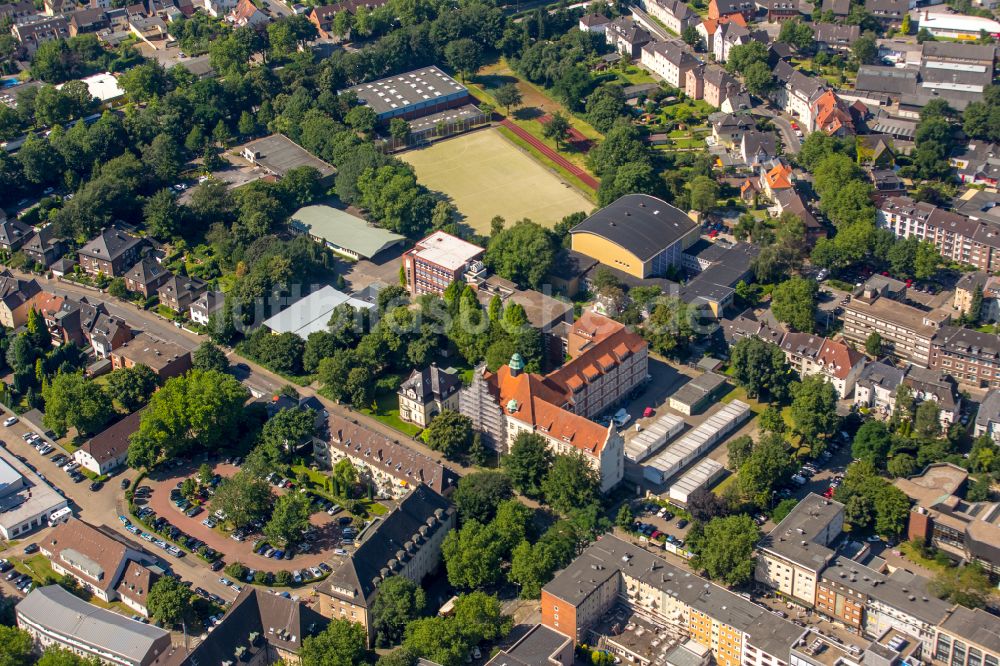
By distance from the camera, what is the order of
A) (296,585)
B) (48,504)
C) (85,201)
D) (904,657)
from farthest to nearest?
(85,201) < (48,504) < (296,585) < (904,657)

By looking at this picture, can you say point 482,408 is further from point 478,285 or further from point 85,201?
point 85,201

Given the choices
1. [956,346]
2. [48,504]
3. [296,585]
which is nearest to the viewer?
[296,585]

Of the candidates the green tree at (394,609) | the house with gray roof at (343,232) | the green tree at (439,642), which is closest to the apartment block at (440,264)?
the house with gray roof at (343,232)

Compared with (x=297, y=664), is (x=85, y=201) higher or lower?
higher

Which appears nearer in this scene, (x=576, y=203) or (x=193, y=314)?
(x=193, y=314)

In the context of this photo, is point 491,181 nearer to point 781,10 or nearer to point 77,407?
point 77,407

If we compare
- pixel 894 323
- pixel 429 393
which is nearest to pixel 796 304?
pixel 894 323

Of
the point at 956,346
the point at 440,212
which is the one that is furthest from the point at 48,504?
the point at 956,346
